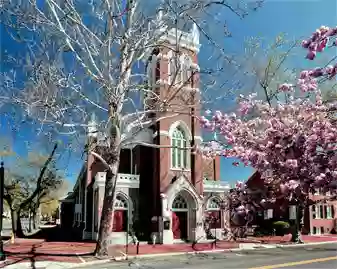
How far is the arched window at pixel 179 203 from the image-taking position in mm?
30375

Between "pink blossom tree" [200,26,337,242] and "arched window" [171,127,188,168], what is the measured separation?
22.8m

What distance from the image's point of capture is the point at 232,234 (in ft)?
27.2

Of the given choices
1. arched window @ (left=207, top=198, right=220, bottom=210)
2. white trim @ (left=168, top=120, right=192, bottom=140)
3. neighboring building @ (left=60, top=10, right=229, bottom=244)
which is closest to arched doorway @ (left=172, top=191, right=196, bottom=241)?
neighboring building @ (left=60, top=10, right=229, bottom=244)

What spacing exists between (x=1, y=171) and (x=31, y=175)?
28400 millimetres

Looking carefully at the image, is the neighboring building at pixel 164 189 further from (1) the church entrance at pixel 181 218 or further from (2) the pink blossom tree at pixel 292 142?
(2) the pink blossom tree at pixel 292 142

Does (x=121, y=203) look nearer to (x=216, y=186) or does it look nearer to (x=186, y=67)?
(x=216, y=186)

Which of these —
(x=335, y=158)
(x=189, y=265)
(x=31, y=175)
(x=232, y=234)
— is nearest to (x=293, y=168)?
(x=335, y=158)

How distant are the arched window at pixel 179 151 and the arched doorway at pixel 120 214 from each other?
4650mm

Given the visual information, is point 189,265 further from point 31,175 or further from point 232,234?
point 31,175

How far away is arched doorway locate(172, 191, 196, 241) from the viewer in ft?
98.2

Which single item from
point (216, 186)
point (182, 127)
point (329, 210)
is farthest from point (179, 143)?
point (329, 210)

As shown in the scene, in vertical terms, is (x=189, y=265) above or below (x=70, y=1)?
below

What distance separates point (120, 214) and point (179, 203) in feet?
15.2

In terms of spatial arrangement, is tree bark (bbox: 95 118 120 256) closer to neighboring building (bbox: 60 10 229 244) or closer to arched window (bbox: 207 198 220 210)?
neighboring building (bbox: 60 10 229 244)
